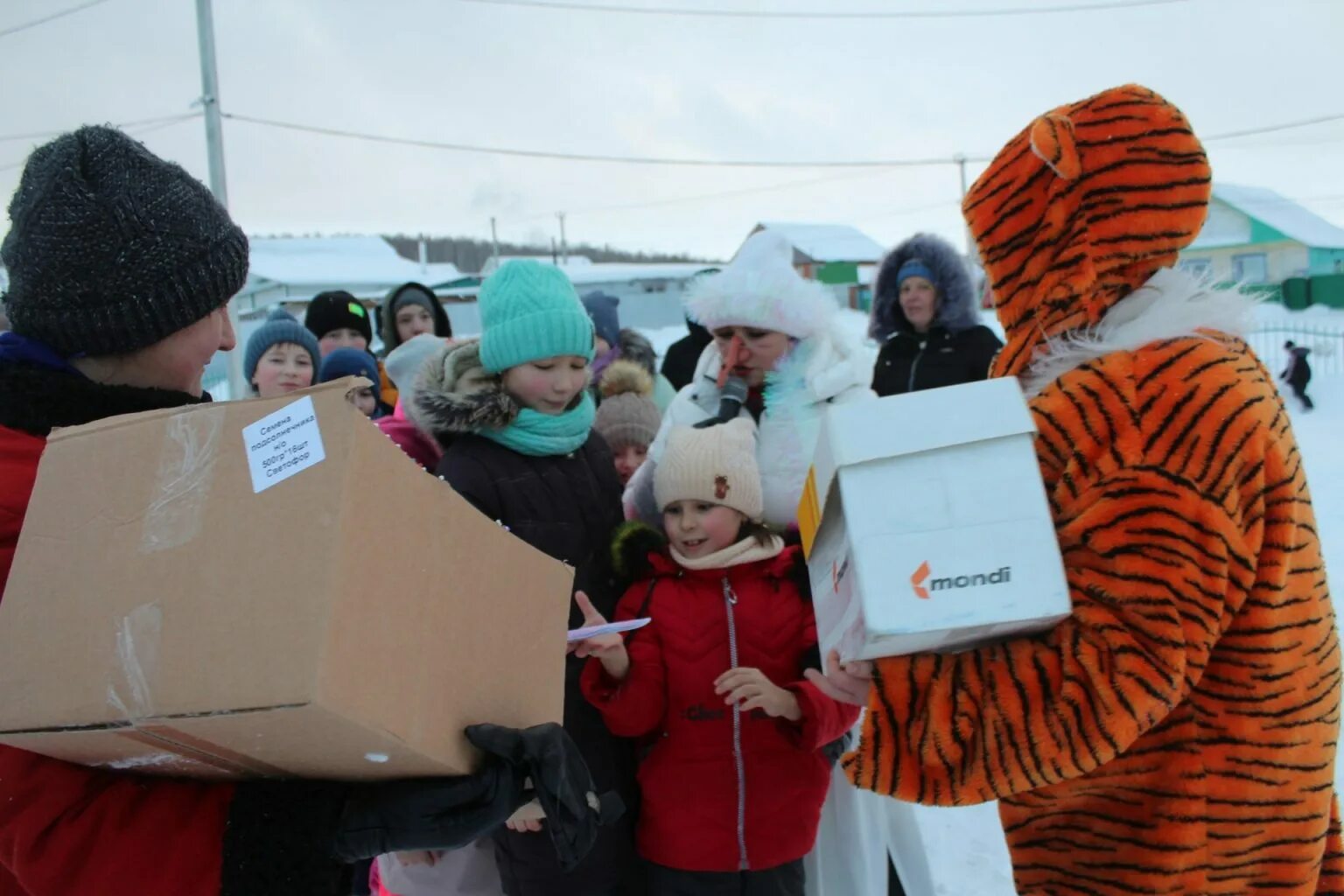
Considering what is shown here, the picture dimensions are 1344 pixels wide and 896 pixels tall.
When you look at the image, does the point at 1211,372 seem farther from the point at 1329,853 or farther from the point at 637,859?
the point at 637,859

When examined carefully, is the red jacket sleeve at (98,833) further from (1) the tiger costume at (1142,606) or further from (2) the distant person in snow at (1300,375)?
(2) the distant person in snow at (1300,375)

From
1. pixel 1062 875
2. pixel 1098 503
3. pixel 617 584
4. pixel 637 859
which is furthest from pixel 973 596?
pixel 637 859

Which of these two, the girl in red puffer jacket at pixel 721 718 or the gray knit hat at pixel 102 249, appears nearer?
the gray knit hat at pixel 102 249

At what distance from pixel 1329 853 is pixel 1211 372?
0.84 metres

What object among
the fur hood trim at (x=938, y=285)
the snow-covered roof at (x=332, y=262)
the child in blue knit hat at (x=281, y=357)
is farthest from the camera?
the snow-covered roof at (x=332, y=262)

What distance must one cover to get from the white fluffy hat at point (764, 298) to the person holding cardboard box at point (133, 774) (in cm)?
182

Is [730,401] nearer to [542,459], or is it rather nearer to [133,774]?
[542,459]

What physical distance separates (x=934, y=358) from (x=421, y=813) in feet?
13.8

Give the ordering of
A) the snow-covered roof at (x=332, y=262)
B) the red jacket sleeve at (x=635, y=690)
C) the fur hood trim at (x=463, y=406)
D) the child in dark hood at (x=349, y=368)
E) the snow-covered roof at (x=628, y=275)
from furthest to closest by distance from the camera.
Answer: the snow-covered roof at (x=628, y=275), the snow-covered roof at (x=332, y=262), the child in dark hood at (x=349, y=368), the fur hood trim at (x=463, y=406), the red jacket sleeve at (x=635, y=690)

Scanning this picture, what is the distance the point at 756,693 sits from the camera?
2.01 metres

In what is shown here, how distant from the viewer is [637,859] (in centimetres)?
230

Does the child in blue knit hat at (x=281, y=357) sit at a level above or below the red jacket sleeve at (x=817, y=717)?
above

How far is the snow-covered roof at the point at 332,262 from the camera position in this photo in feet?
96.7

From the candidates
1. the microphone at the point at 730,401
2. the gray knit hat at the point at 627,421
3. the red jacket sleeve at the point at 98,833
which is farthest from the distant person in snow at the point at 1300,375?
the red jacket sleeve at the point at 98,833
